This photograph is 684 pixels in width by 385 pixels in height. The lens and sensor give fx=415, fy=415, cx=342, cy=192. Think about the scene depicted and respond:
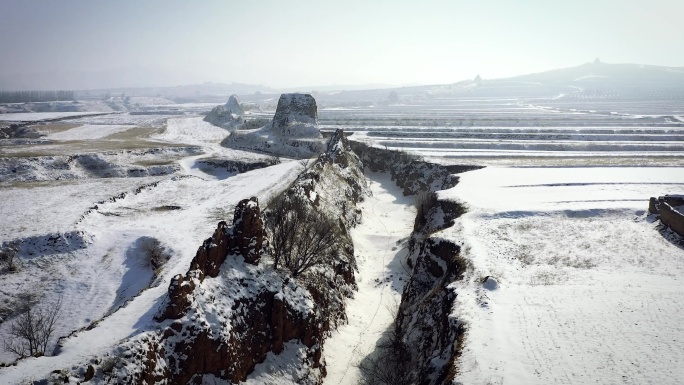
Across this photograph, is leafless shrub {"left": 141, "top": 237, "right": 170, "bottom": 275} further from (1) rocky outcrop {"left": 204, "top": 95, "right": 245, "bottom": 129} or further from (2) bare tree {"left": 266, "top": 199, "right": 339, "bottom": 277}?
(1) rocky outcrop {"left": 204, "top": 95, "right": 245, "bottom": 129}

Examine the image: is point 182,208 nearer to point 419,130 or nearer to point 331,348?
point 331,348

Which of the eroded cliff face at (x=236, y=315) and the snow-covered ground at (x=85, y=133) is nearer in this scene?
the eroded cliff face at (x=236, y=315)

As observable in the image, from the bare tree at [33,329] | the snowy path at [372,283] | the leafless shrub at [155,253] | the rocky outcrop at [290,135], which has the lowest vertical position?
the snowy path at [372,283]

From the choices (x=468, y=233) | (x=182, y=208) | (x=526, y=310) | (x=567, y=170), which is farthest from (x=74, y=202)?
(x=567, y=170)

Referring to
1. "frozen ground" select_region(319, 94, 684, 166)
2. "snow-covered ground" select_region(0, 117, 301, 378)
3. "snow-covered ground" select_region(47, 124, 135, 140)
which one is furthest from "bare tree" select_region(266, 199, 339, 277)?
Result: "snow-covered ground" select_region(47, 124, 135, 140)

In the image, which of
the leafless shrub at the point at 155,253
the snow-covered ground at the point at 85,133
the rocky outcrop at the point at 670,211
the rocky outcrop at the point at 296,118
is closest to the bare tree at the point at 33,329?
the leafless shrub at the point at 155,253

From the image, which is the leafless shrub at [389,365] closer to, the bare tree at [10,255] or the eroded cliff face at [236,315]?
the eroded cliff face at [236,315]

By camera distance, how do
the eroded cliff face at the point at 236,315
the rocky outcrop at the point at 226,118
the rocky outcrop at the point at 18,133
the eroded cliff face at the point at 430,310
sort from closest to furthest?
the eroded cliff face at the point at 236,315
the eroded cliff face at the point at 430,310
the rocky outcrop at the point at 18,133
the rocky outcrop at the point at 226,118
